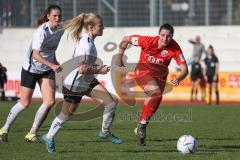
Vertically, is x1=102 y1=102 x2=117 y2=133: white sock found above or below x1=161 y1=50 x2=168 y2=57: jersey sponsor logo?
below

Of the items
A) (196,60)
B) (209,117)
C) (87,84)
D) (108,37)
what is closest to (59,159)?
(87,84)

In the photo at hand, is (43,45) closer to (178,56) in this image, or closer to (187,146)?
(178,56)

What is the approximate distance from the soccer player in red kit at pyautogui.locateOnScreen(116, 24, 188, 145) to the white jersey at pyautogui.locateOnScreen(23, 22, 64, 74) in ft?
3.55

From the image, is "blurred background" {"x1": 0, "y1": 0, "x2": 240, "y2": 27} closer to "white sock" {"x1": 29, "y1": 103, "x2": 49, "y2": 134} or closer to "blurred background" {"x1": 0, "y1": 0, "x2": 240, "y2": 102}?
"blurred background" {"x1": 0, "y1": 0, "x2": 240, "y2": 102}

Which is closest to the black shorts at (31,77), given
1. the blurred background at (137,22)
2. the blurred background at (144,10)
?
the blurred background at (137,22)

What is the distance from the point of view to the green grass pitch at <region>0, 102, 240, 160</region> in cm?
969

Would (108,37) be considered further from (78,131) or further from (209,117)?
(78,131)

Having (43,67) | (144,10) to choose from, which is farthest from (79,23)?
(144,10)

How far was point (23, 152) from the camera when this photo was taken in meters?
10.1

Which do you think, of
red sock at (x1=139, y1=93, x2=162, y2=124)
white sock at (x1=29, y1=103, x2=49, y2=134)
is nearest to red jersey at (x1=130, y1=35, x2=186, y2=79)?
red sock at (x1=139, y1=93, x2=162, y2=124)

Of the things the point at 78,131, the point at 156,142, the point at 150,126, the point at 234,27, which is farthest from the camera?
the point at 234,27

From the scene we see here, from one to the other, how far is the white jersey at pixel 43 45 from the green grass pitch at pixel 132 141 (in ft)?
4.15

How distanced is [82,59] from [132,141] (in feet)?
8.13

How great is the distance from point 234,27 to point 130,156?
23.1 metres
